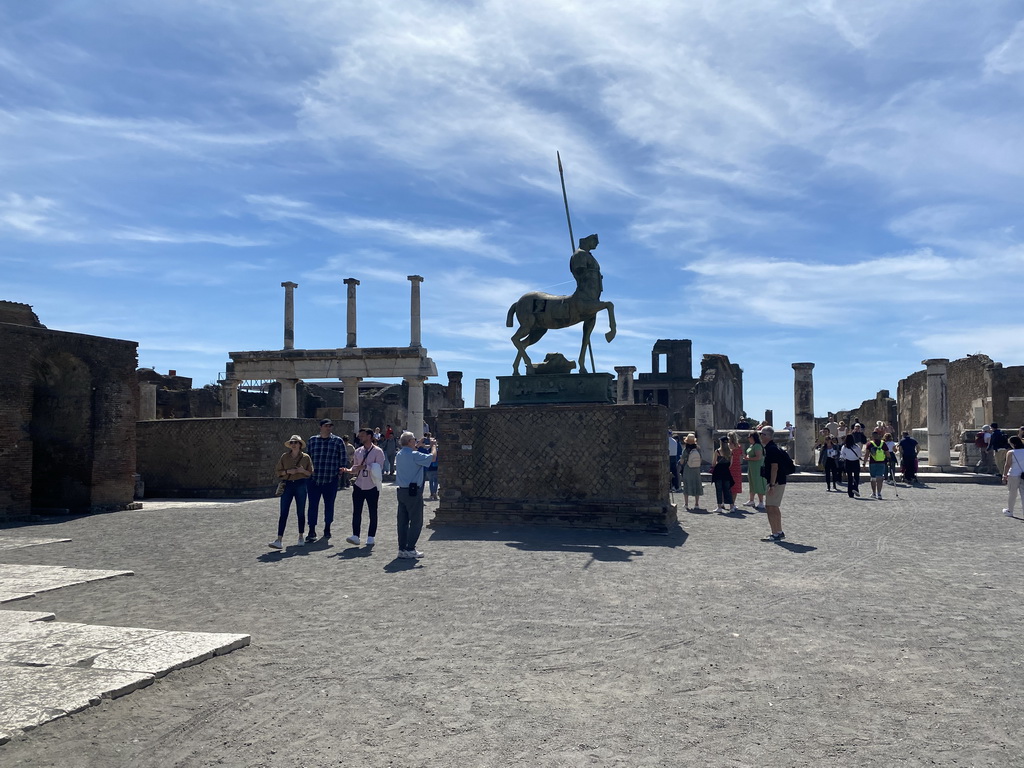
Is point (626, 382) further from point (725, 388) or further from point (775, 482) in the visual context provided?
point (775, 482)

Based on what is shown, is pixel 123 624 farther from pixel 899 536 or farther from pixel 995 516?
pixel 995 516

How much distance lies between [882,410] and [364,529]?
115 ft

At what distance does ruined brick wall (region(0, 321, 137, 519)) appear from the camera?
14664 mm

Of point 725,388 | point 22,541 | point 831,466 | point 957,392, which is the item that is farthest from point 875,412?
point 22,541

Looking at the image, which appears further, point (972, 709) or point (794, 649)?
point (794, 649)

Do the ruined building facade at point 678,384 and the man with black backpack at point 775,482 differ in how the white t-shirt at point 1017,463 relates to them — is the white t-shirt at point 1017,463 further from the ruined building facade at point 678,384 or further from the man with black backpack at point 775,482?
the ruined building facade at point 678,384

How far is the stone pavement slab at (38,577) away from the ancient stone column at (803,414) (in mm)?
20672

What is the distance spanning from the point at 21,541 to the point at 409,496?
5367 millimetres

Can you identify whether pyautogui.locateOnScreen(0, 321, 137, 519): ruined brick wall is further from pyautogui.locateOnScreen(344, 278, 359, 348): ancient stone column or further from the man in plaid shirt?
pyautogui.locateOnScreen(344, 278, 359, 348): ancient stone column

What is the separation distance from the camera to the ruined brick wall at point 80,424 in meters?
14.7

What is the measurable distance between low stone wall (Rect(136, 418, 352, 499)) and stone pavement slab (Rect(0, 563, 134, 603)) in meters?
9.51

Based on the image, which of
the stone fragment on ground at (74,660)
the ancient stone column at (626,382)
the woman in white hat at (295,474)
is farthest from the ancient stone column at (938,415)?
the stone fragment on ground at (74,660)

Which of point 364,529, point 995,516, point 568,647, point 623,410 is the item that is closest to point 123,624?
point 568,647

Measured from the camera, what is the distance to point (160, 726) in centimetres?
392
